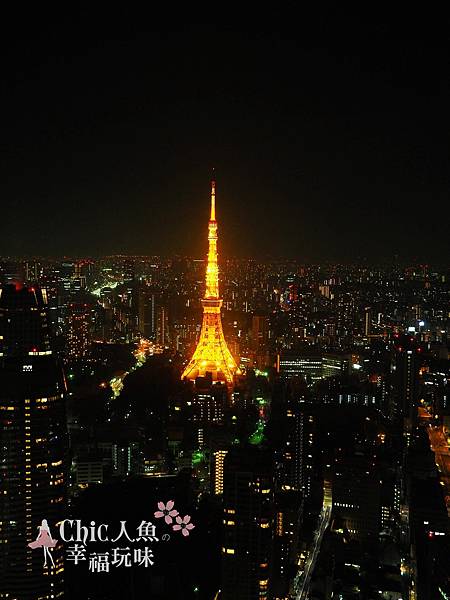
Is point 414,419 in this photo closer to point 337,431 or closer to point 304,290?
point 337,431

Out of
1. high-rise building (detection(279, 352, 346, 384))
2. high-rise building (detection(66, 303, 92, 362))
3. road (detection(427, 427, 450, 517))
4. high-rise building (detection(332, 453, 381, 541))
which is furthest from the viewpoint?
high-rise building (detection(279, 352, 346, 384))

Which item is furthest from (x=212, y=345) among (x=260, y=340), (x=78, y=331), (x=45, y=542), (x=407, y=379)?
(x=45, y=542)

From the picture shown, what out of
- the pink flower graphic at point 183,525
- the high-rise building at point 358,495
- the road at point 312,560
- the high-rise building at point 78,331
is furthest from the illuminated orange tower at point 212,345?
the pink flower graphic at point 183,525

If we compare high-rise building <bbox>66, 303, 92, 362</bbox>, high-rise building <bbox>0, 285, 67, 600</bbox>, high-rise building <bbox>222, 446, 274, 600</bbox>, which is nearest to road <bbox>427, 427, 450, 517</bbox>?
high-rise building <bbox>222, 446, 274, 600</bbox>

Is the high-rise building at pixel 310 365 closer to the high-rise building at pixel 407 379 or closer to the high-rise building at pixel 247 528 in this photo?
the high-rise building at pixel 407 379

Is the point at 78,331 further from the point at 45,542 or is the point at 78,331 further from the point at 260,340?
the point at 45,542

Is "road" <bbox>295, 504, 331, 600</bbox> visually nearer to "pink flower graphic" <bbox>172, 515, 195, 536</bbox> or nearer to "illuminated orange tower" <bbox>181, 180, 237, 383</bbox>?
"pink flower graphic" <bbox>172, 515, 195, 536</bbox>
